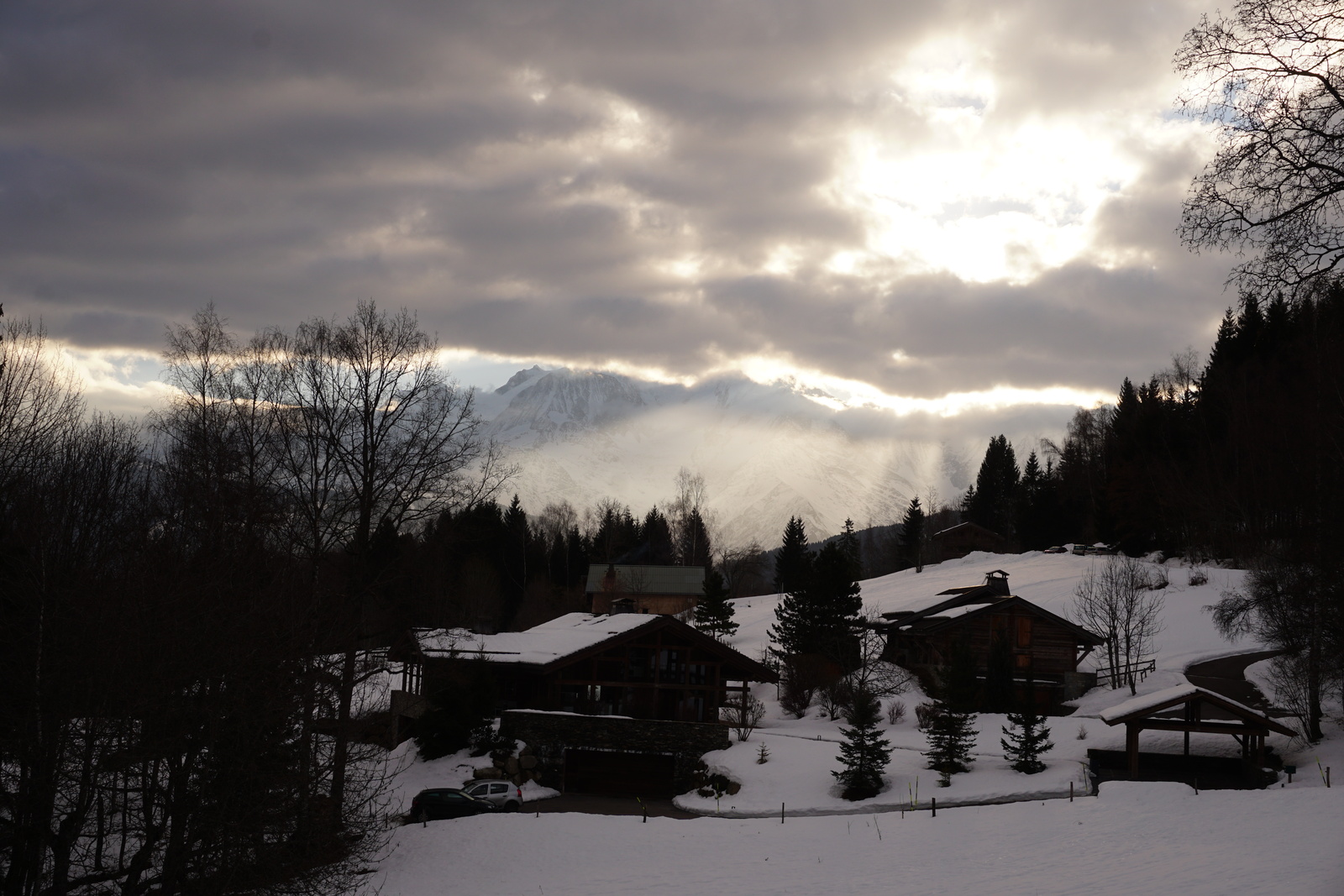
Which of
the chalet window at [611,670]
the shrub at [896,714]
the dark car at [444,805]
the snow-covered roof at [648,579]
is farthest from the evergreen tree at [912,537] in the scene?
the dark car at [444,805]

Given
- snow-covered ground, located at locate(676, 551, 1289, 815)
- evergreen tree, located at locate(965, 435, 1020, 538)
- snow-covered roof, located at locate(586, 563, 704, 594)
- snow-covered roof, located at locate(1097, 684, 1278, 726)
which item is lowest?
snow-covered ground, located at locate(676, 551, 1289, 815)

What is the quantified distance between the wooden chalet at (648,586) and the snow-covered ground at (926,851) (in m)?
55.3

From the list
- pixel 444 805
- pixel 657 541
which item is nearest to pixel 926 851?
pixel 444 805

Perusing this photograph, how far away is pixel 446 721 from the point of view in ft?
119

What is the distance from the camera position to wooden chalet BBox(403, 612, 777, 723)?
39.8 m

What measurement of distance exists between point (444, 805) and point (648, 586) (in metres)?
57.4

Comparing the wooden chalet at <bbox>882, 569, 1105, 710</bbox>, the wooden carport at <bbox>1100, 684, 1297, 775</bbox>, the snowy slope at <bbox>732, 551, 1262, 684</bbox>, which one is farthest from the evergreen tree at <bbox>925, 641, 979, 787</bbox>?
the snowy slope at <bbox>732, 551, 1262, 684</bbox>

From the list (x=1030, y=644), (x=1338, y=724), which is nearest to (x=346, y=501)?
(x=1338, y=724)

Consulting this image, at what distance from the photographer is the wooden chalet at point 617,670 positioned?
39.8 metres

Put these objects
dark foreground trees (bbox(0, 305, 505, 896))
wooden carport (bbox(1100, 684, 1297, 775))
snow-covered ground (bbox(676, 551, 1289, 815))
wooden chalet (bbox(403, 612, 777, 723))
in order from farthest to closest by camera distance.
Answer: wooden chalet (bbox(403, 612, 777, 723)) < snow-covered ground (bbox(676, 551, 1289, 815)) < wooden carport (bbox(1100, 684, 1297, 775)) < dark foreground trees (bbox(0, 305, 505, 896))

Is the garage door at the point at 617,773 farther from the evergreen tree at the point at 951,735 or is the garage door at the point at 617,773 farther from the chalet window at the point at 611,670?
Result: the evergreen tree at the point at 951,735

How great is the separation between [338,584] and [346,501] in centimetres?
298

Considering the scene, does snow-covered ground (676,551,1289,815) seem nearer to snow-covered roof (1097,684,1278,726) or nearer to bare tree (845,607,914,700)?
bare tree (845,607,914,700)

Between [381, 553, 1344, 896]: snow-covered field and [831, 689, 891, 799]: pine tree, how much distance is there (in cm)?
61
